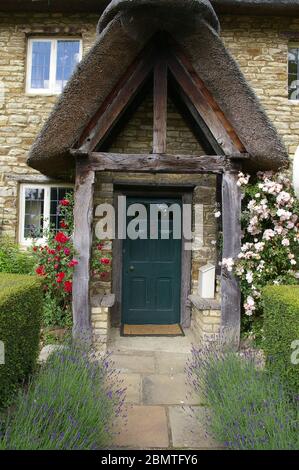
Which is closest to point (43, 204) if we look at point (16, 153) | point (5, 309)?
point (16, 153)

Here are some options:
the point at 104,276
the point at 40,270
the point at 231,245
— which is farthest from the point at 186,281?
the point at 40,270

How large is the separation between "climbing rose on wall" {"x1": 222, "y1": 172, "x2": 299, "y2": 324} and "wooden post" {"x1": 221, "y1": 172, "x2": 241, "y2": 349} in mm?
101

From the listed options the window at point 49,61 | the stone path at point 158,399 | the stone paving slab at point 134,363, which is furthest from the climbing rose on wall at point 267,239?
the window at point 49,61

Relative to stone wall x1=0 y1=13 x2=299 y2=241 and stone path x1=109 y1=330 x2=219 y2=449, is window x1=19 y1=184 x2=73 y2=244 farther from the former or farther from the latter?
stone path x1=109 y1=330 x2=219 y2=449

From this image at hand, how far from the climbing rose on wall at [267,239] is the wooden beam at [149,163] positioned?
507 mm

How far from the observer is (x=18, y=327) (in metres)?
2.79

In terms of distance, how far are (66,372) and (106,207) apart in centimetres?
333

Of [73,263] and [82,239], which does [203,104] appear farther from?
[73,263]

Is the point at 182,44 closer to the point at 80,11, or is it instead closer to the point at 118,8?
the point at 118,8

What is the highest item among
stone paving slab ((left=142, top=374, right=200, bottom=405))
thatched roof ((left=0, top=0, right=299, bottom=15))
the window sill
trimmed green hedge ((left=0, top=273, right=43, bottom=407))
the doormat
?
thatched roof ((left=0, top=0, right=299, bottom=15))

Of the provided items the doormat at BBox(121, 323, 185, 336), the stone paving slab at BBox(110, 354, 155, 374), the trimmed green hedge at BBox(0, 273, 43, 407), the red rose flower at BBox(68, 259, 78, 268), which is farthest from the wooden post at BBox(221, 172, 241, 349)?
the trimmed green hedge at BBox(0, 273, 43, 407)

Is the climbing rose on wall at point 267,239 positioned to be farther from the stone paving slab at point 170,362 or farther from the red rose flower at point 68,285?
the red rose flower at point 68,285

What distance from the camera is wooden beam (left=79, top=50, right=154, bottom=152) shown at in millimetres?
4219

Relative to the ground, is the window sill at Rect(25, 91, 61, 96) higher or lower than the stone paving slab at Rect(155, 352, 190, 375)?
higher
